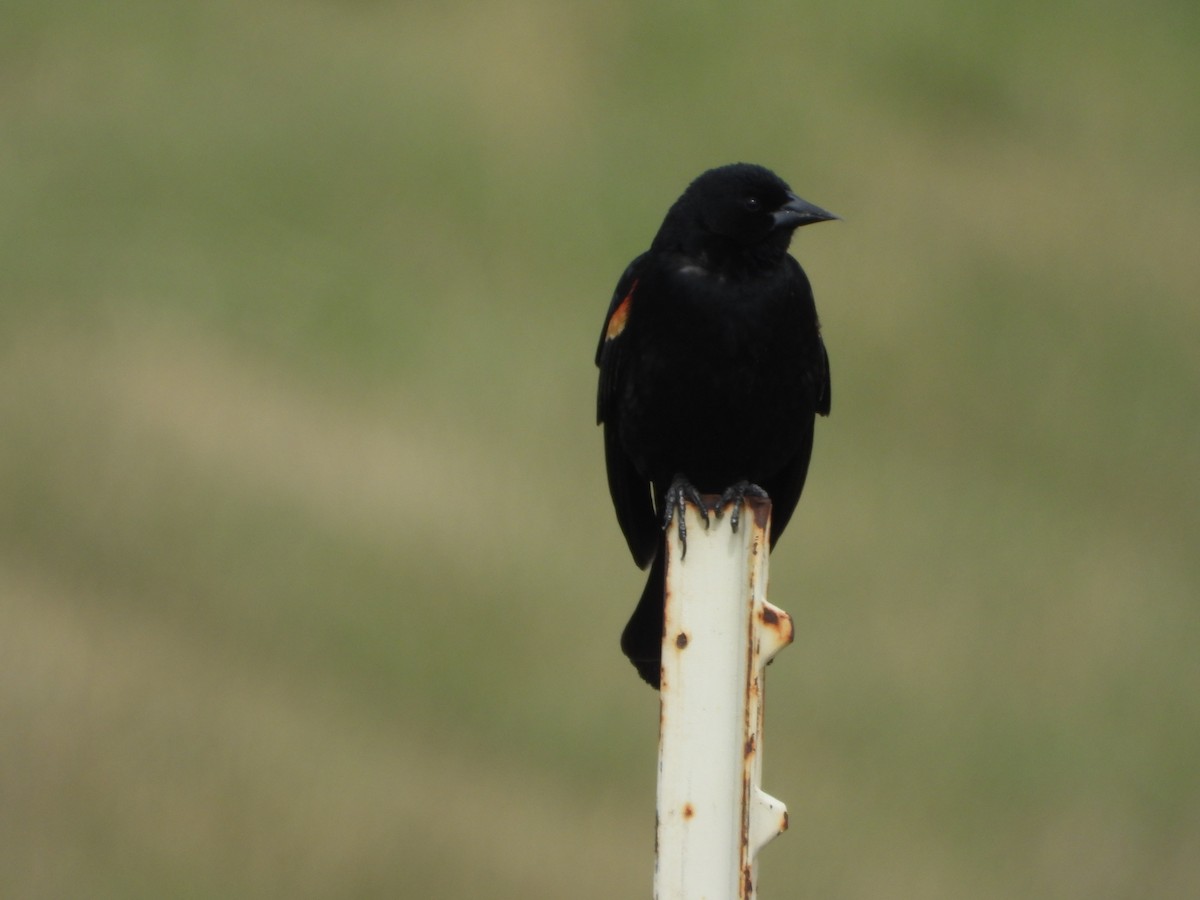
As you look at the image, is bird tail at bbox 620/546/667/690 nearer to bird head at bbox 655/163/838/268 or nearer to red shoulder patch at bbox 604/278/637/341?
red shoulder patch at bbox 604/278/637/341

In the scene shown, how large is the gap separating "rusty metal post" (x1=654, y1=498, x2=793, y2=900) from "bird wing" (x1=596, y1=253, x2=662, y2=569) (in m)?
1.61

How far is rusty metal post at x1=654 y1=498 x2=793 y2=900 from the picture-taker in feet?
5.32

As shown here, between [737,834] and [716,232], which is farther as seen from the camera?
[716,232]

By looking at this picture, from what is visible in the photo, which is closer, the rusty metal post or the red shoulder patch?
the rusty metal post

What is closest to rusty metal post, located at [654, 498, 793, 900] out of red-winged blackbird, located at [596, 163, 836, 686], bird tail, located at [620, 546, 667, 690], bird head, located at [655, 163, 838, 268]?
bird tail, located at [620, 546, 667, 690]

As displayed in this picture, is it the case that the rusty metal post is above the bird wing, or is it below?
below

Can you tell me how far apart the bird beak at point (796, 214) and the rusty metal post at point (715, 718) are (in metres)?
1.59

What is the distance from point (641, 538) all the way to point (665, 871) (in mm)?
1962

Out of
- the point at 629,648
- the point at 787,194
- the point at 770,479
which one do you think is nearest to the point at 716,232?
the point at 787,194

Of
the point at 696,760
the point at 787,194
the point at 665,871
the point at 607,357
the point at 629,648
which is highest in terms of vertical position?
the point at 787,194

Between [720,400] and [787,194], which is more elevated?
[787,194]

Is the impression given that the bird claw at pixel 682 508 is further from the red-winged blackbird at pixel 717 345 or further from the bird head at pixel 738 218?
the bird head at pixel 738 218

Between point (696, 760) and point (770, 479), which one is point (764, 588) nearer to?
point (696, 760)

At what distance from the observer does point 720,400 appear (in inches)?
124
